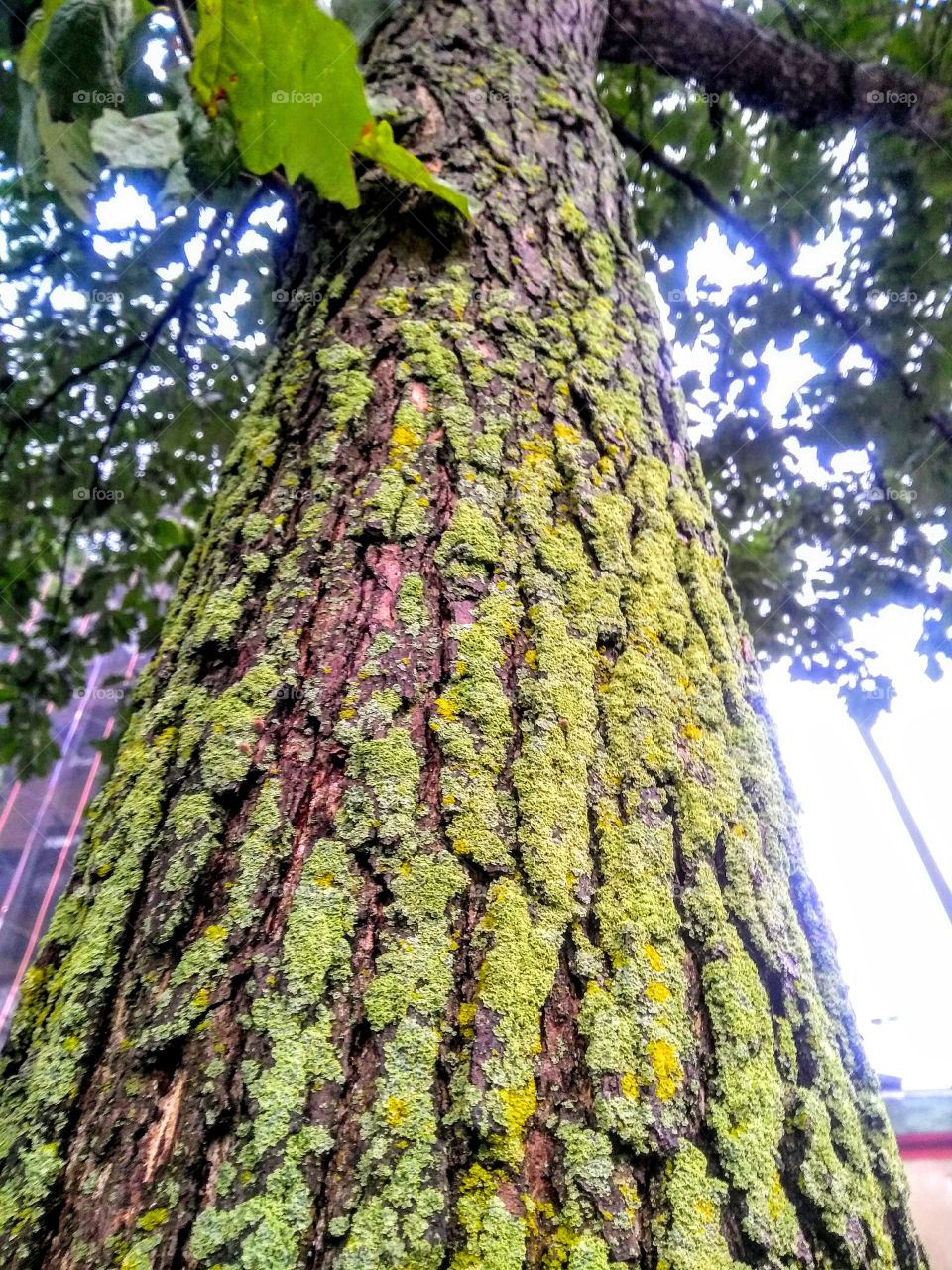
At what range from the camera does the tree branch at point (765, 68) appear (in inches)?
116

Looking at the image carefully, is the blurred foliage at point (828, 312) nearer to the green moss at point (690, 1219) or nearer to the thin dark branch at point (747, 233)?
the thin dark branch at point (747, 233)

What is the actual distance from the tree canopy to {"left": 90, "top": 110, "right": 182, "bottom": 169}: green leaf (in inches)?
23.4

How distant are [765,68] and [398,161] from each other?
2.64m

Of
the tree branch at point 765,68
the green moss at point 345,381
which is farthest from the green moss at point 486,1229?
the tree branch at point 765,68

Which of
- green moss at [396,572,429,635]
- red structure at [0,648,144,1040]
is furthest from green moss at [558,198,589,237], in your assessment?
red structure at [0,648,144,1040]

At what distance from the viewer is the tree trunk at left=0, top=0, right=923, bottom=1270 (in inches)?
25.3

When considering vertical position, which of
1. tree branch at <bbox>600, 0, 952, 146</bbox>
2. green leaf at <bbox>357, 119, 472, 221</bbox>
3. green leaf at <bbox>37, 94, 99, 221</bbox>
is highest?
tree branch at <bbox>600, 0, 952, 146</bbox>

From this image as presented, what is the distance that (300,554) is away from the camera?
3.56ft

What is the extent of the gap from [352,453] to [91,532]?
357 centimetres

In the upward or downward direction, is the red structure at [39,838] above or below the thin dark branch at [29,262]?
above

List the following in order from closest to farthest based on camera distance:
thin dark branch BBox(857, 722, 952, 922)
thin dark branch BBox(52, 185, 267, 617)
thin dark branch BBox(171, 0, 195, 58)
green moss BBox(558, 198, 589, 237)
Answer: thin dark branch BBox(171, 0, 195, 58), green moss BBox(558, 198, 589, 237), thin dark branch BBox(52, 185, 267, 617), thin dark branch BBox(857, 722, 952, 922)

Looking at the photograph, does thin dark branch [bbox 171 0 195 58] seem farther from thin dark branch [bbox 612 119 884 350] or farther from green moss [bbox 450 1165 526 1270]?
thin dark branch [bbox 612 119 884 350]

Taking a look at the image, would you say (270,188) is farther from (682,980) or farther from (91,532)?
(91,532)

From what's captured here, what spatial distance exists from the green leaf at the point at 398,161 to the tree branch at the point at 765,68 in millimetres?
2317
